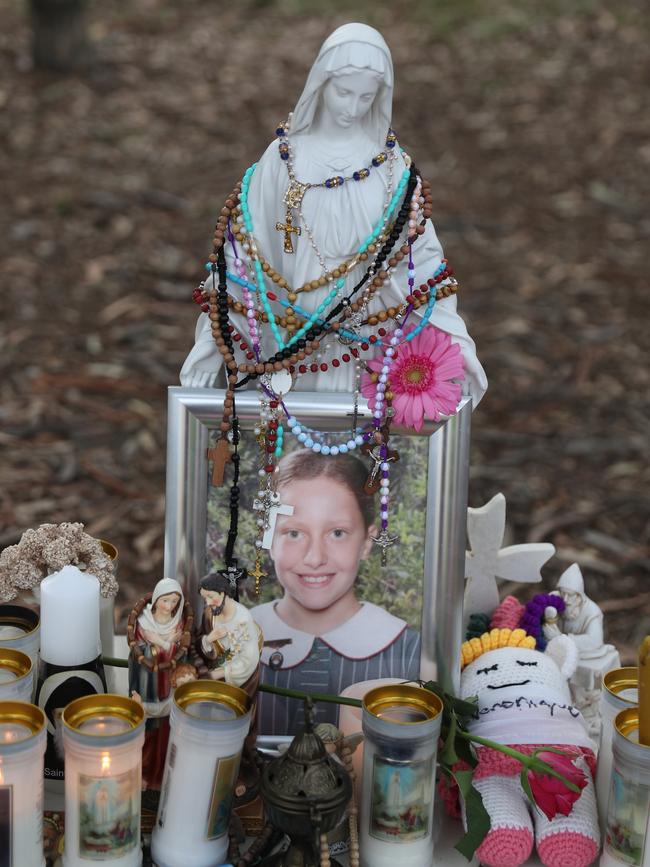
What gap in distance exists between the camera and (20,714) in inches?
54.6

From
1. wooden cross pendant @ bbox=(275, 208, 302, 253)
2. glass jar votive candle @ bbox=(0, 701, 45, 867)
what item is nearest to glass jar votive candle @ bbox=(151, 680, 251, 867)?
glass jar votive candle @ bbox=(0, 701, 45, 867)

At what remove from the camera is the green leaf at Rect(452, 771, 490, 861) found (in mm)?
1453

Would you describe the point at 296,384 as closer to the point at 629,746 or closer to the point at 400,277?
the point at 400,277

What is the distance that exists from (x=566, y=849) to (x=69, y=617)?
67 centimetres

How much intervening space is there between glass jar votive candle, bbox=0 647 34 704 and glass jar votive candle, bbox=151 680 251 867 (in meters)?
0.18

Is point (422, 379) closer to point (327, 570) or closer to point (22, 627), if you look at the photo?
point (327, 570)

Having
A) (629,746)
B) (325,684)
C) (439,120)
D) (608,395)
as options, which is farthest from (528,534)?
(439,120)

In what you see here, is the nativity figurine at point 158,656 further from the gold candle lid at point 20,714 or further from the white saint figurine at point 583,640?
the white saint figurine at point 583,640

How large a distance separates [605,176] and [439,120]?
85 centimetres

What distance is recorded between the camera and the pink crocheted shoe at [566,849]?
4.93 feet

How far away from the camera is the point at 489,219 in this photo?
498 cm

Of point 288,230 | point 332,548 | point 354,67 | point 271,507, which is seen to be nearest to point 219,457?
point 271,507

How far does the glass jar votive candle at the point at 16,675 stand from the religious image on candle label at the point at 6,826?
12 cm

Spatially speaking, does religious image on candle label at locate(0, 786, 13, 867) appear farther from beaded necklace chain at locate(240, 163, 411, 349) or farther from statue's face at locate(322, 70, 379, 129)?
statue's face at locate(322, 70, 379, 129)
